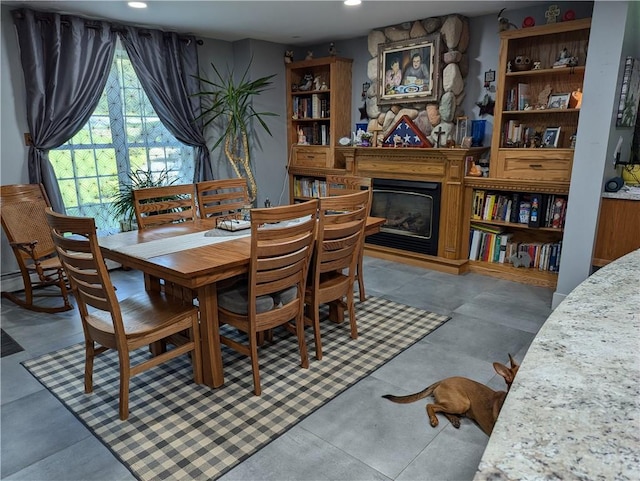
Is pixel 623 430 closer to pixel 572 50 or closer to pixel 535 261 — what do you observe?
pixel 535 261

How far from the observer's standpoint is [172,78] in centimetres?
471

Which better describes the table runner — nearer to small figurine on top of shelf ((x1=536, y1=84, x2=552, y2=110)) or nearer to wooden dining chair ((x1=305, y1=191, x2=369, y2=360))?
wooden dining chair ((x1=305, y1=191, x2=369, y2=360))

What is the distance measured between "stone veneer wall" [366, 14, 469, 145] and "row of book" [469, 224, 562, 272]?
3.48 ft

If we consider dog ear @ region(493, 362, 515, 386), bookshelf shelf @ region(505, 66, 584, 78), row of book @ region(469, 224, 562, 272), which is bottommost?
row of book @ region(469, 224, 562, 272)

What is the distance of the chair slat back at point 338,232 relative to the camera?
2.50m

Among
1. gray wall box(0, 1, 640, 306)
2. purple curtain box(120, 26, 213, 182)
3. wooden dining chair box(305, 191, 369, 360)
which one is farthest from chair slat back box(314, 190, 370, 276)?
purple curtain box(120, 26, 213, 182)

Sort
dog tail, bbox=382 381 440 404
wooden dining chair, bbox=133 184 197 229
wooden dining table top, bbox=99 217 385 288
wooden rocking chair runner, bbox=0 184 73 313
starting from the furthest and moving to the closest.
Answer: wooden rocking chair runner, bbox=0 184 73 313
wooden dining chair, bbox=133 184 197 229
dog tail, bbox=382 381 440 404
wooden dining table top, bbox=99 217 385 288

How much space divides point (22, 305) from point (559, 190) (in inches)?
179

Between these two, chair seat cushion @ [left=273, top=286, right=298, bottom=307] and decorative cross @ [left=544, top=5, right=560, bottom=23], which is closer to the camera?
chair seat cushion @ [left=273, top=286, right=298, bottom=307]

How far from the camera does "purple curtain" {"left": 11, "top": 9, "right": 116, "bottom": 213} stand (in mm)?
3740

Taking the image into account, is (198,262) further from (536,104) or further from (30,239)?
(536,104)

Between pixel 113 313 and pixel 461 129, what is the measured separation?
142 inches

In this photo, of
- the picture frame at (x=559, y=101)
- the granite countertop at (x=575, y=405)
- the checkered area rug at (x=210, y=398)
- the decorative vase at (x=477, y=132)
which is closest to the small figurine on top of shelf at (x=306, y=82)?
the decorative vase at (x=477, y=132)

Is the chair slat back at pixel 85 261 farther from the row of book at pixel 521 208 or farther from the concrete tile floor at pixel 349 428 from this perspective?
the row of book at pixel 521 208
